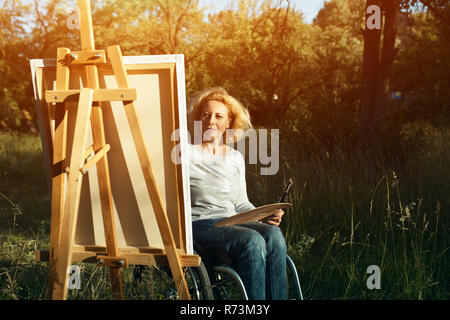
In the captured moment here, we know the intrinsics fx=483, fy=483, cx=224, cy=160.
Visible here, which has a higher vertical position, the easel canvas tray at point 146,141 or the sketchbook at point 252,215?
the easel canvas tray at point 146,141

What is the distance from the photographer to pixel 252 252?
2232mm

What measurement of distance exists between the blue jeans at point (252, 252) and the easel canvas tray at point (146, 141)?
231 millimetres

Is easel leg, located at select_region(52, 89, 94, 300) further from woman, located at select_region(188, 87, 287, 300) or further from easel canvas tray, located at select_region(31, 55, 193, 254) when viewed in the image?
woman, located at select_region(188, 87, 287, 300)

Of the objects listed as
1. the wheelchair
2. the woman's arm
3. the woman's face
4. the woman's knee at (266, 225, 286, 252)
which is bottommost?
the wheelchair

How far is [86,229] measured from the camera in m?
2.22

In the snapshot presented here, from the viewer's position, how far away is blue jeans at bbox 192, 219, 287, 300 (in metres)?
2.22

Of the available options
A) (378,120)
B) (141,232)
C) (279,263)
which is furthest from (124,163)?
(378,120)

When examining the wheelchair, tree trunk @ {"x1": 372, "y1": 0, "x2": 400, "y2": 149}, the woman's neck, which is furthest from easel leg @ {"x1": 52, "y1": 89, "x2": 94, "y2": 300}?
tree trunk @ {"x1": 372, "y1": 0, "x2": 400, "y2": 149}

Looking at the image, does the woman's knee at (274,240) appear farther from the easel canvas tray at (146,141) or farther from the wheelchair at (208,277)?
the easel canvas tray at (146,141)

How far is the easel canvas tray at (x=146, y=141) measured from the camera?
2.01 m

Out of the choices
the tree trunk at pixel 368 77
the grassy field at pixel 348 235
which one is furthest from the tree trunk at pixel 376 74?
the grassy field at pixel 348 235

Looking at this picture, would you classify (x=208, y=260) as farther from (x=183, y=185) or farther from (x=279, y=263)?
(x=183, y=185)

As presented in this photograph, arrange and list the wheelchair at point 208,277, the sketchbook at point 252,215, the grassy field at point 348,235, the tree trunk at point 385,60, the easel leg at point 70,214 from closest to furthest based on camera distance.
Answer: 1. the easel leg at point 70,214
2. the wheelchair at point 208,277
3. the sketchbook at point 252,215
4. the grassy field at point 348,235
5. the tree trunk at point 385,60
